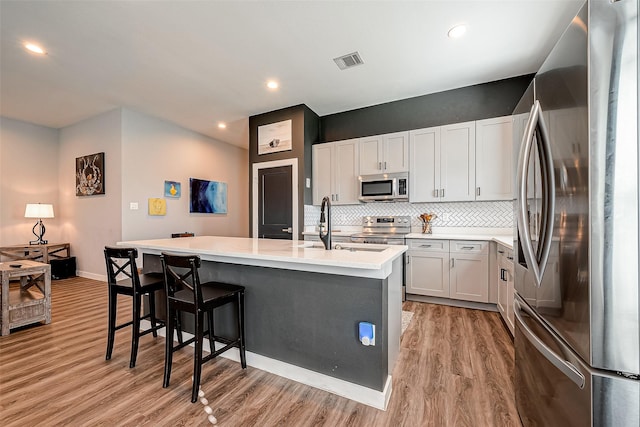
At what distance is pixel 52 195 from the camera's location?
525cm

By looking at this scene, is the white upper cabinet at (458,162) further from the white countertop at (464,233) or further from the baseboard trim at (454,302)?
the baseboard trim at (454,302)

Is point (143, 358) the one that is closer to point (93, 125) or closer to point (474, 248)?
point (474, 248)

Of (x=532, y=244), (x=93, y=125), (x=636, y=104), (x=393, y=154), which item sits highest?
(x=93, y=125)

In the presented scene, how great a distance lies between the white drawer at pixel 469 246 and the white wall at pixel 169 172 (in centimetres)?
481

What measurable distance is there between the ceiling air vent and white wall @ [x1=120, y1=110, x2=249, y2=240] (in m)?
3.58

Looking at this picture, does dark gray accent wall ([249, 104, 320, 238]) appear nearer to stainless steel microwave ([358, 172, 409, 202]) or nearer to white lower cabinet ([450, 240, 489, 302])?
stainless steel microwave ([358, 172, 409, 202])

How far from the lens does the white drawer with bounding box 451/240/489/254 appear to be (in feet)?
10.6

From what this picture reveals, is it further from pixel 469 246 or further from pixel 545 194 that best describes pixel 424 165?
pixel 545 194

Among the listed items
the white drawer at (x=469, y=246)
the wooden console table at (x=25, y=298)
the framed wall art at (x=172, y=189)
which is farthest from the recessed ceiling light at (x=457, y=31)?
the framed wall art at (x=172, y=189)

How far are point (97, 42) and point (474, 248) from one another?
15.1 feet

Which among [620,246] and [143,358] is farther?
[143,358]

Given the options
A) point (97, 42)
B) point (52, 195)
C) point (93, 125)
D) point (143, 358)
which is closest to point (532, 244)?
point (143, 358)

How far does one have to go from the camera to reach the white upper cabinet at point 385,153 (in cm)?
397

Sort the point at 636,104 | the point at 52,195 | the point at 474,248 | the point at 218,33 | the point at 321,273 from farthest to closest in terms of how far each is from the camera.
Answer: the point at 52,195
the point at 474,248
the point at 218,33
the point at 321,273
the point at 636,104
